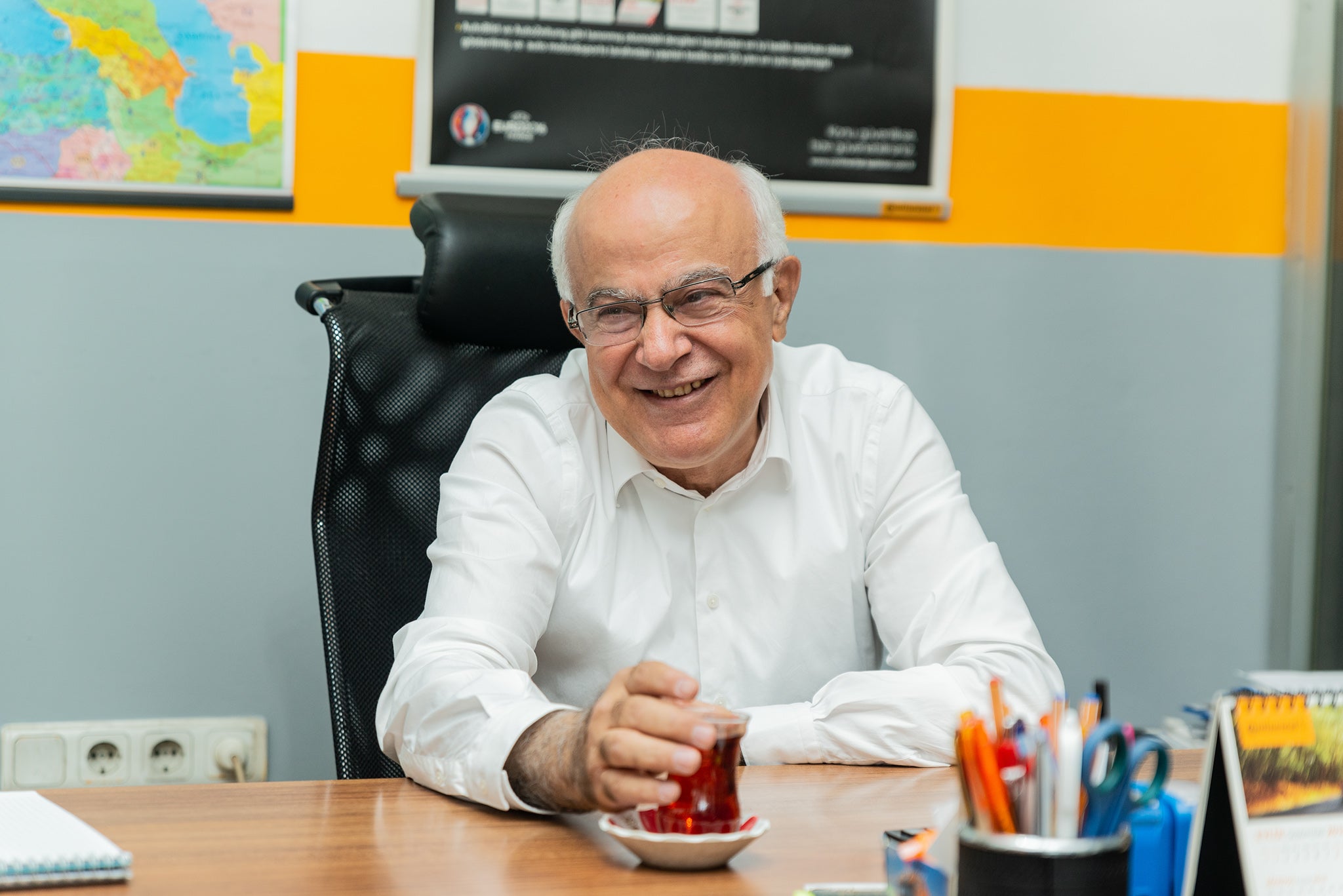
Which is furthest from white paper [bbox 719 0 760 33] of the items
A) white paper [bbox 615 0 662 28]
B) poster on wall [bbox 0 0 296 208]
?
poster on wall [bbox 0 0 296 208]

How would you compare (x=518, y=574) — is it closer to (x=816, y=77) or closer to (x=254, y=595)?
(x=254, y=595)

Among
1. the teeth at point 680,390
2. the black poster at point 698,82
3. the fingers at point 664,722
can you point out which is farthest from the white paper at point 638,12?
the fingers at point 664,722

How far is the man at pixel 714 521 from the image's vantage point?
1297 mm

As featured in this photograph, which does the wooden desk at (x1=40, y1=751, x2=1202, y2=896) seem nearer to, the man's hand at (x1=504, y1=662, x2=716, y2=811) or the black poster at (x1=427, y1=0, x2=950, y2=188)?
the man's hand at (x1=504, y1=662, x2=716, y2=811)

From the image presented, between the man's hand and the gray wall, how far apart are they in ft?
4.29

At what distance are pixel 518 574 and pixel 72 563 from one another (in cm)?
109

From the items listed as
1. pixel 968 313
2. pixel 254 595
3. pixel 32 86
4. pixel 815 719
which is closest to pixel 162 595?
pixel 254 595

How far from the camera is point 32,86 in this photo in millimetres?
2031

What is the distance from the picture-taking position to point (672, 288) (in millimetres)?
1445

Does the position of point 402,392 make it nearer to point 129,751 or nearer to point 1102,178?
point 129,751

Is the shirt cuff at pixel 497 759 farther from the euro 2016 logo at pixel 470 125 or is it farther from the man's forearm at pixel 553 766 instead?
the euro 2016 logo at pixel 470 125

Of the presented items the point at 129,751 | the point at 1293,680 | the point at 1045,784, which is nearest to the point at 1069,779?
the point at 1045,784

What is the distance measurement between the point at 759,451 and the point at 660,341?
246mm

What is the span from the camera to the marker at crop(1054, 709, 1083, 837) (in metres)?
0.60
